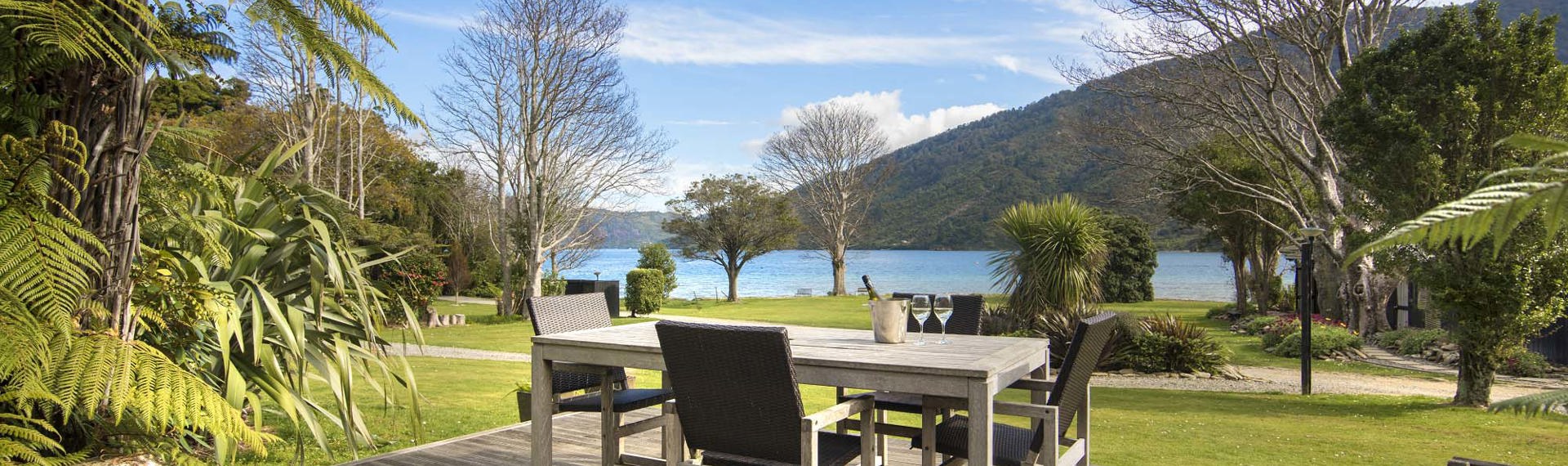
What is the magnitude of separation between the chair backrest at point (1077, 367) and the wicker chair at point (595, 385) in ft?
4.52

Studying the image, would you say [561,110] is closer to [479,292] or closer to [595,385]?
[479,292]

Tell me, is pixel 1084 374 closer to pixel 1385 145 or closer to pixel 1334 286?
pixel 1385 145

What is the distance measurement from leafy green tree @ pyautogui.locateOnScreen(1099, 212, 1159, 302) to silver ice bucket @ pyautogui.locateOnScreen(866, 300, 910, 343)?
84.6 ft

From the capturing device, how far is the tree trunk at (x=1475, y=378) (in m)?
7.70

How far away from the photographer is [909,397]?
4.20 meters

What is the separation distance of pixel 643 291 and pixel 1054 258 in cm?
1166

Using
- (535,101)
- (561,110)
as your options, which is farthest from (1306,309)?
(535,101)

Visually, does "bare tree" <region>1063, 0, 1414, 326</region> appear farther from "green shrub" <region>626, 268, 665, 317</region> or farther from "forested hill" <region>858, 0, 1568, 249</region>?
"forested hill" <region>858, 0, 1568, 249</region>

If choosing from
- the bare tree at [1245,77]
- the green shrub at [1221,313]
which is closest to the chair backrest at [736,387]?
the bare tree at [1245,77]

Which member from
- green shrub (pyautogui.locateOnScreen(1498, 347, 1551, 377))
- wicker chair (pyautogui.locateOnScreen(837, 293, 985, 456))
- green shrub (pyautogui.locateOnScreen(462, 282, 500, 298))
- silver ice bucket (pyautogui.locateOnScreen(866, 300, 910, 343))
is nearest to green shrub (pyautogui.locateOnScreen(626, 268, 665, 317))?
green shrub (pyautogui.locateOnScreen(462, 282, 500, 298))

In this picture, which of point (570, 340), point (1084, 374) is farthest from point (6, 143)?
point (1084, 374)

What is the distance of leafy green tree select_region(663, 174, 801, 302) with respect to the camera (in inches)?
1250

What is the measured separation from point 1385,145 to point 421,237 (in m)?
16.2

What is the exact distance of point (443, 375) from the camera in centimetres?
923
